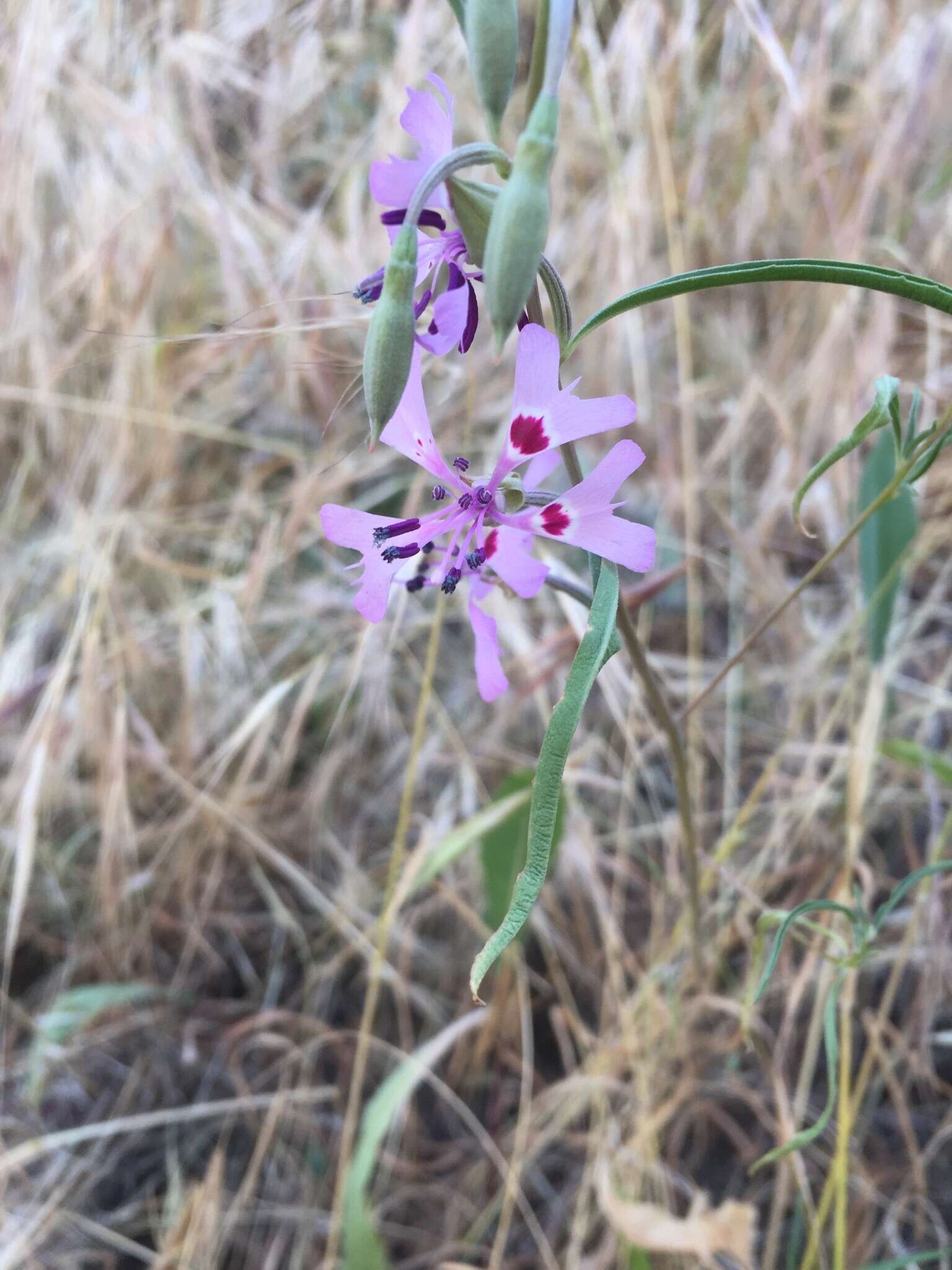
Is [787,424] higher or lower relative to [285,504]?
higher

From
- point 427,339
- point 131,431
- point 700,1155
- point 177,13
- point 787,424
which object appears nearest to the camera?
point 427,339

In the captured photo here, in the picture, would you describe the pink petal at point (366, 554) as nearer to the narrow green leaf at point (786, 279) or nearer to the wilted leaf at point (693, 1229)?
the narrow green leaf at point (786, 279)

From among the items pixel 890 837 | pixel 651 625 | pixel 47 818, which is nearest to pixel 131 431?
pixel 47 818

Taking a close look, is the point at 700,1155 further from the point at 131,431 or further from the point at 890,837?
the point at 131,431

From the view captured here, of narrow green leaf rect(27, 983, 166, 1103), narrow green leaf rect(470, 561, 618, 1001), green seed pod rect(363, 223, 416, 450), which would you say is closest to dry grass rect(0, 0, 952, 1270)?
narrow green leaf rect(27, 983, 166, 1103)

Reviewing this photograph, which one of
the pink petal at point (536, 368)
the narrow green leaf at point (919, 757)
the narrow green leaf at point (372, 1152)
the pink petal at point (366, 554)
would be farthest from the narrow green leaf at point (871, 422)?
the narrow green leaf at point (372, 1152)

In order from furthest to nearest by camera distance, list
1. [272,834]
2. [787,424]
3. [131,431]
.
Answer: [131,431] < [272,834] < [787,424]

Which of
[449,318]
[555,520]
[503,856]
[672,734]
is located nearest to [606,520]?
[555,520]
